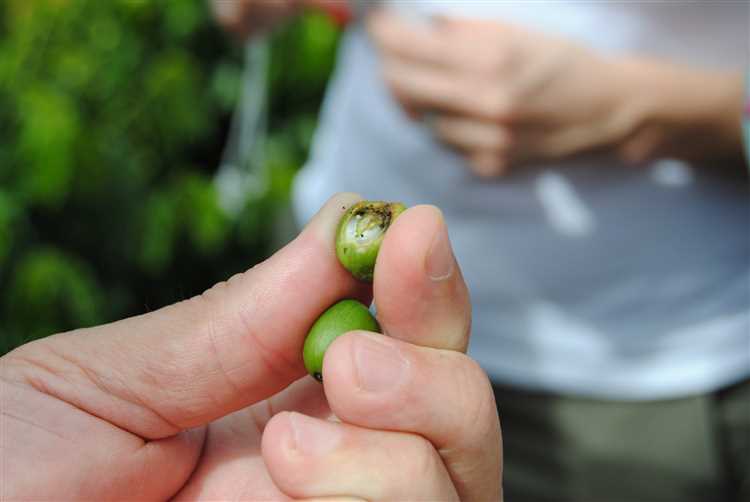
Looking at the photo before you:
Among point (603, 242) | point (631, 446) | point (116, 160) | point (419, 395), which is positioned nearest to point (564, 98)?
point (603, 242)

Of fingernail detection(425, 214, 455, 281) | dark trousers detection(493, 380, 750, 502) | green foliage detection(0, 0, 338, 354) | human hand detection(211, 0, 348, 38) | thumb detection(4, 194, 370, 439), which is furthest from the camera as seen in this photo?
green foliage detection(0, 0, 338, 354)

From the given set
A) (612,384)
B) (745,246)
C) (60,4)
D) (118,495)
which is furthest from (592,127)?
(60,4)

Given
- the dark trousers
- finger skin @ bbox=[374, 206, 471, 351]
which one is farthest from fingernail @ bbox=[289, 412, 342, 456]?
the dark trousers

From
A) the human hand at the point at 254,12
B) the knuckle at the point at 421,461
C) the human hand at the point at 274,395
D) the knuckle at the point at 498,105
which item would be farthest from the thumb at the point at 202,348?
the human hand at the point at 254,12

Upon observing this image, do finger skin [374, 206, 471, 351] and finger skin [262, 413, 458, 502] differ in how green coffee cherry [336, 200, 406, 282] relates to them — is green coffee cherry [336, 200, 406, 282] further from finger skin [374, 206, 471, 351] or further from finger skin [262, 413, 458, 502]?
finger skin [262, 413, 458, 502]

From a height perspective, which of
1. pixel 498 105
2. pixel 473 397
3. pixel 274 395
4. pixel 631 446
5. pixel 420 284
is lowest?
pixel 631 446

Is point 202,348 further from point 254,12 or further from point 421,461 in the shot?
point 254,12

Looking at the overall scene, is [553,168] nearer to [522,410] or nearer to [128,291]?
[522,410]

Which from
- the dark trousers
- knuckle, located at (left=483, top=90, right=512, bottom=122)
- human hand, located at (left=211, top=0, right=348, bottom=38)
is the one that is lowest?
the dark trousers
